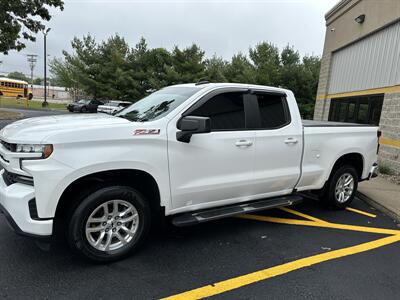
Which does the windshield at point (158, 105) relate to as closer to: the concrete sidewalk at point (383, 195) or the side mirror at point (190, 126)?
the side mirror at point (190, 126)

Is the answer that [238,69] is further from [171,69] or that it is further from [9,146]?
[9,146]

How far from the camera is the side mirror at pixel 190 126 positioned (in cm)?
334

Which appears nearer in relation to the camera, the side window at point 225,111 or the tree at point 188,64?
the side window at point 225,111

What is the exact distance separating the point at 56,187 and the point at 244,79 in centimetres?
2765

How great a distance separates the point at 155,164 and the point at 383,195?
527cm

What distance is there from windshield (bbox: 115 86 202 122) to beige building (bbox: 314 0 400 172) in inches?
298

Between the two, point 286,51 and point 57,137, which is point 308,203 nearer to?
point 57,137

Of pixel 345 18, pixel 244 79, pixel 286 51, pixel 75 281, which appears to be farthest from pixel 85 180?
pixel 286 51

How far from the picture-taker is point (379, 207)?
592 centimetres

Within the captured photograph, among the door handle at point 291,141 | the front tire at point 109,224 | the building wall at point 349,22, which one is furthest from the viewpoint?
the building wall at point 349,22

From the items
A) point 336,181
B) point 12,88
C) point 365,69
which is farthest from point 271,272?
point 12,88

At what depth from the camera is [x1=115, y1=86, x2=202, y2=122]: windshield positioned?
3754mm

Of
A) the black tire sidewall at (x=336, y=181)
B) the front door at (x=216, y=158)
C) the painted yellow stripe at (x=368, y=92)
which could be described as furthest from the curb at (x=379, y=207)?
the painted yellow stripe at (x=368, y=92)

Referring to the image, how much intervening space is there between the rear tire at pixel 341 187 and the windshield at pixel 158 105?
2.86 metres
